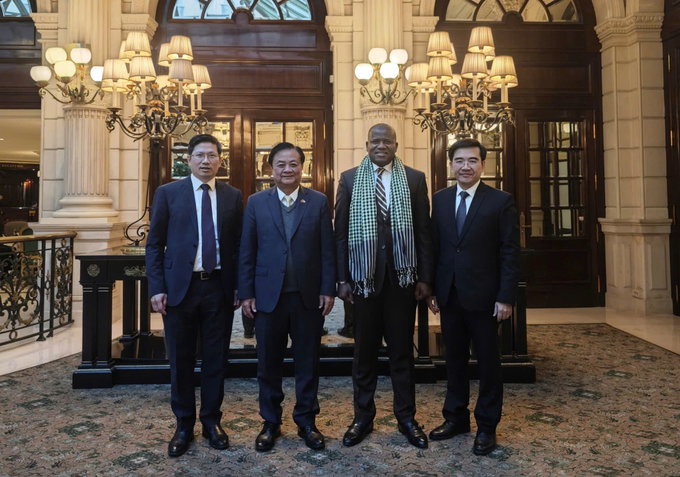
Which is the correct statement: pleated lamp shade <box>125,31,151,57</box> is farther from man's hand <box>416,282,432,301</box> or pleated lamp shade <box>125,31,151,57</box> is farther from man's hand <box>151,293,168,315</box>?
man's hand <box>416,282,432,301</box>

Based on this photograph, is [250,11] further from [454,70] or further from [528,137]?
[528,137]

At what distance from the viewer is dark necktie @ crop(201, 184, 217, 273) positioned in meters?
2.83

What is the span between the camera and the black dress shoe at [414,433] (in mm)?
2811

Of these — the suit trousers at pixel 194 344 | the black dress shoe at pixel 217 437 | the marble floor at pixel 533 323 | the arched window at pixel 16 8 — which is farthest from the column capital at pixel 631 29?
the arched window at pixel 16 8

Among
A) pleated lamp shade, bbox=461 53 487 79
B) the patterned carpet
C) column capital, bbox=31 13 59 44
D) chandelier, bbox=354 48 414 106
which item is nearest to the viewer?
the patterned carpet

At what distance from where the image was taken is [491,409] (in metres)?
2.81

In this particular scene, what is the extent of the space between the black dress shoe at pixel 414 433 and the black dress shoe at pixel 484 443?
0.84ft

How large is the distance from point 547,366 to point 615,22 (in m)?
4.76

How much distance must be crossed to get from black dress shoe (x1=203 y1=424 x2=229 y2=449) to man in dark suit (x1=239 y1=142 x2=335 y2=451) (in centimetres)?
18

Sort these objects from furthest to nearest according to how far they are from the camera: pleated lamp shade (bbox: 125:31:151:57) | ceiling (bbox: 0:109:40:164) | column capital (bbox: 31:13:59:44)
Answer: ceiling (bbox: 0:109:40:164) < column capital (bbox: 31:13:59:44) < pleated lamp shade (bbox: 125:31:151:57)

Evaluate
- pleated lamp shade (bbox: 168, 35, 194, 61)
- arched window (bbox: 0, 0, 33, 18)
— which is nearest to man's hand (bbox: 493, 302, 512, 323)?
pleated lamp shade (bbox: 168, 35, 194, 61)

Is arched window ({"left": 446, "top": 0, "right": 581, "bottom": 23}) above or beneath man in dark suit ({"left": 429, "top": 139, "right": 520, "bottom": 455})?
above

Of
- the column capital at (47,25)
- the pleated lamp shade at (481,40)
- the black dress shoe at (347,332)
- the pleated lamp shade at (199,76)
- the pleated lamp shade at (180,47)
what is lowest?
the black dress shoe at (347,332)

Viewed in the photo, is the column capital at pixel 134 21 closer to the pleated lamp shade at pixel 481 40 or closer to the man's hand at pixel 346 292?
the pleated lamp shade at pixel 481 40
